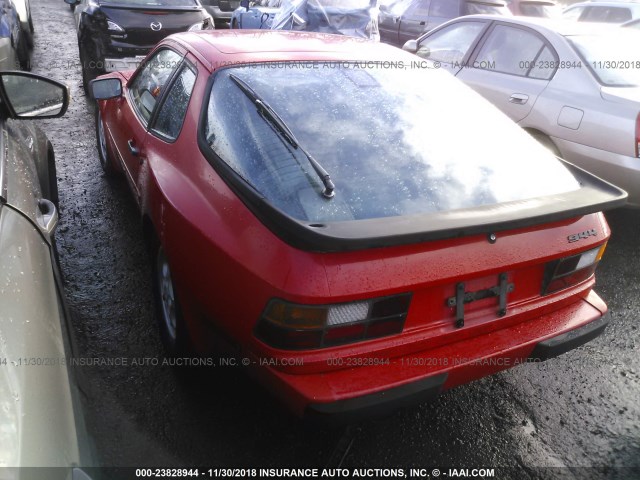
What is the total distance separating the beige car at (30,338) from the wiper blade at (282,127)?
37.5 inches

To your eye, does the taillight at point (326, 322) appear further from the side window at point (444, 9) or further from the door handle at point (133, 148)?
the side window at point (444, 9)

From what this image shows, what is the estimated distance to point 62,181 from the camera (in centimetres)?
471

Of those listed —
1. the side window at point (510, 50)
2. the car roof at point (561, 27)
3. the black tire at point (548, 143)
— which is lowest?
the black tire at point (548, 143)

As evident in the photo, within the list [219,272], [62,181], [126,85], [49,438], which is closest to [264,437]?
[219,272]

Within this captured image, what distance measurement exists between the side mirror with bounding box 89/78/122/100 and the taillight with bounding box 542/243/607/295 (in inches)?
113

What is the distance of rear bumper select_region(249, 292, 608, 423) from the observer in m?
1.79

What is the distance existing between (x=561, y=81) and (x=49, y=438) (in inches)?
176

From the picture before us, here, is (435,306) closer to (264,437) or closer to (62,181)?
(264,437)

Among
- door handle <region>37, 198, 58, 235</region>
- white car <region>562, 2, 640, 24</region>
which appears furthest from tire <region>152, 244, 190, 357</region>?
white car <region>562, 2, 640, 24</region>

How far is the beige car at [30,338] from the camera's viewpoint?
1.09m

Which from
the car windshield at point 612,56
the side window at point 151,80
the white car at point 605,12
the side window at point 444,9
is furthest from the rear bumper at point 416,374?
the white car at point 605,12

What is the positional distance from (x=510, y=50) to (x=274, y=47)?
10.0ft

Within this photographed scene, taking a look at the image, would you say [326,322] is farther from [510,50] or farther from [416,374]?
[510,50]

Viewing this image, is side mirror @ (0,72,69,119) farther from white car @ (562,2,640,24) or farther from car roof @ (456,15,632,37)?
white car @ (562,2,640,24)
